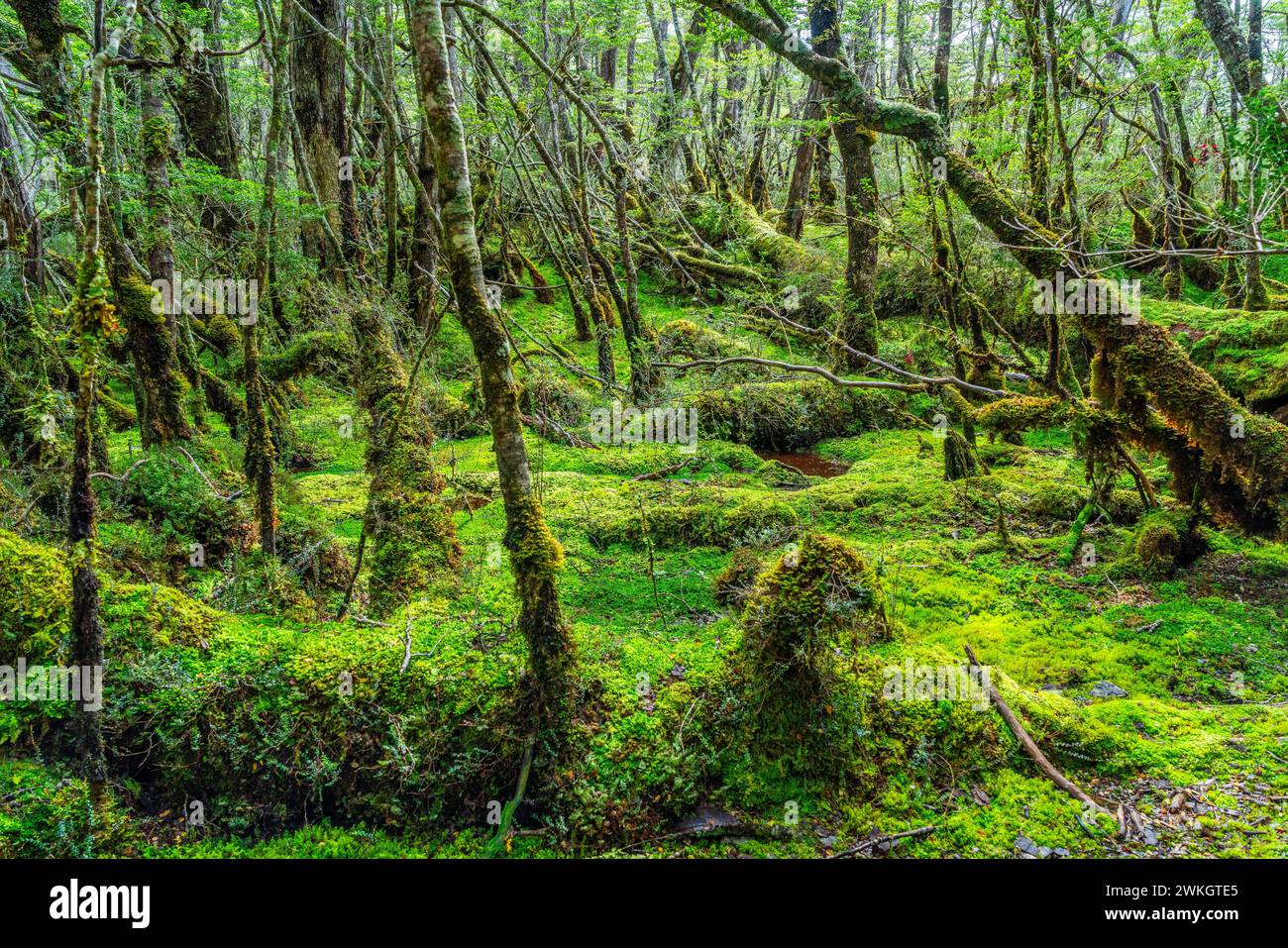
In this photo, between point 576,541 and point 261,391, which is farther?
point 576,541

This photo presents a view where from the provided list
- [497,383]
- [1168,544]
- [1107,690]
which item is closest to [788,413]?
[1168,544]

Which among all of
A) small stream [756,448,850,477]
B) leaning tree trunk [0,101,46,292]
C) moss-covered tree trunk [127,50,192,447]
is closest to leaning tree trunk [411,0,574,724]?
moss-covered tree trunk [127,50,192,447]

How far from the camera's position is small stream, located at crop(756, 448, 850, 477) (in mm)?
8143

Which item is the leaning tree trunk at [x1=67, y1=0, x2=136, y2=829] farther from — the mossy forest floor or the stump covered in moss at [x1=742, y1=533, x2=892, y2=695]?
the stump covered in moss at [x1=742, y1=533, x2=892, y2=695]

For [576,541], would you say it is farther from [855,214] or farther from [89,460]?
[855,214]

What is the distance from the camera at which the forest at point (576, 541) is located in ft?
10.0

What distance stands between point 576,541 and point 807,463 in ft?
13.0

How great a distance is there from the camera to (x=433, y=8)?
2.88m

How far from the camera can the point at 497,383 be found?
3.02m

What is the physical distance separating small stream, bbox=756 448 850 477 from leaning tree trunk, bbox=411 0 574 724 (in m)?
5.33

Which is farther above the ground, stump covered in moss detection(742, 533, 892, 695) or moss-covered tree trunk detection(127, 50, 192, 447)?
moss-covered tree trunk detection(127, 50, 192, 447)

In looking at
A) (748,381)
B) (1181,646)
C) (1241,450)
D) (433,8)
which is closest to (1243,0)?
(748,381)

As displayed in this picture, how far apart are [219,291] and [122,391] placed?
123 inches
